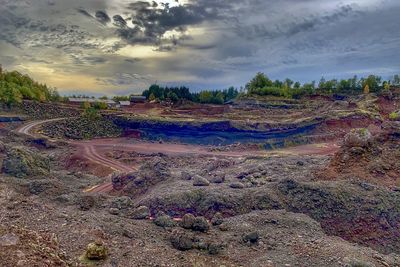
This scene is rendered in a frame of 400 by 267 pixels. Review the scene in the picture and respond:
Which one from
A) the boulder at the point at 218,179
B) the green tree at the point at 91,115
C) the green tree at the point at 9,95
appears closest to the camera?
the boulder at the point at 218,179

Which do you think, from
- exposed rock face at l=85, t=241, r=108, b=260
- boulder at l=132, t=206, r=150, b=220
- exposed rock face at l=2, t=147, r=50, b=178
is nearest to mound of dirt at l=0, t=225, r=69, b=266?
exposed rock face at l=85, t=241, r=108, b=260

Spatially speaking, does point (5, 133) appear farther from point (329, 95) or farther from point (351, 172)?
point (329, 95)

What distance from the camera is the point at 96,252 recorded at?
14.8 metres

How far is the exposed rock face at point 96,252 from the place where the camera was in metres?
14.7

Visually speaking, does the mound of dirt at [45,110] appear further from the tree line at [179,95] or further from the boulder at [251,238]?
the boulder at [251,238]

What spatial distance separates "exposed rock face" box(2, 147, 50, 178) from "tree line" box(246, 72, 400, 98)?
2403 inches

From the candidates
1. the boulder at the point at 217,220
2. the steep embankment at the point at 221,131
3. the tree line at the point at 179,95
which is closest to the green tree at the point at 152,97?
the tree line at the point at 179,95

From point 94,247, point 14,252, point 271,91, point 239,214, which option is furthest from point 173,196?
point 271,91

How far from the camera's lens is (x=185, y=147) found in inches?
2128

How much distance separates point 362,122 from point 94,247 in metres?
56.8

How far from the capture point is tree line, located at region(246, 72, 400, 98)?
85.2 meters

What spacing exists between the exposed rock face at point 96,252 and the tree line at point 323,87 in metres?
73.4

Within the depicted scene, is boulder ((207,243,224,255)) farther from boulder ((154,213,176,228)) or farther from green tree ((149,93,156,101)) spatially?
green tree ((149,93,156,101))

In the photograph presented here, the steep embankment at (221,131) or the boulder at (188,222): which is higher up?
the steep embankment at (221,131)
